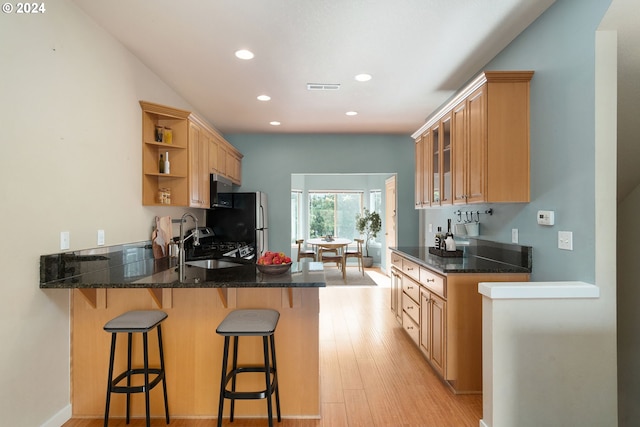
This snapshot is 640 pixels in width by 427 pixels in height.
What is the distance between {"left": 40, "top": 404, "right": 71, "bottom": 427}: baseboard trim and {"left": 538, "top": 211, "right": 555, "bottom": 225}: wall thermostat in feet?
11.1

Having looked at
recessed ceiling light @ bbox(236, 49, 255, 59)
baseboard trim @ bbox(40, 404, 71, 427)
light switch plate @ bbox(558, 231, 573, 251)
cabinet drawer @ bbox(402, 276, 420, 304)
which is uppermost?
recessed ceiling light @ bbox(236, 49, 255, 59)

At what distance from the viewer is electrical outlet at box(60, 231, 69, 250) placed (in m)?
2.14

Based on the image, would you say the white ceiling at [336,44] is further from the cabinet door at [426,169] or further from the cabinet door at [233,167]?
the cabinet door at [233,167]

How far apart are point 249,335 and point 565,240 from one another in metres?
2.02

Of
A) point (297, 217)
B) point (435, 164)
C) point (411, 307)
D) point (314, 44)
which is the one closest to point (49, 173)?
point (314, 44)

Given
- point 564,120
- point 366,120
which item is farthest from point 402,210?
point 564,120

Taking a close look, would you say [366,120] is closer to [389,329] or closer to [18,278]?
[389,329]

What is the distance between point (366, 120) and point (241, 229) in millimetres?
Answer: 2348

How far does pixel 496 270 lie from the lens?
8.36ft

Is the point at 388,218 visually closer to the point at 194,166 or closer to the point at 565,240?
the point at 194,166

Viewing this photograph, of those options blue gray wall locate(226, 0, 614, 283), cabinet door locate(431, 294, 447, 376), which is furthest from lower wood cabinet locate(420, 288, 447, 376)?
blue gray wall locate(226, 0, 614, 283)

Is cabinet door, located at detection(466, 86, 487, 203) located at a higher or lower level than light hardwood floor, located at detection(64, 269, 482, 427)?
higher

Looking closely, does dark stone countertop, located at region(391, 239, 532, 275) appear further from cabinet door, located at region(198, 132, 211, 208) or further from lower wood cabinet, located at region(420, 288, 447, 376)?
cabinet door, located at region(198, 132, 211, 208)

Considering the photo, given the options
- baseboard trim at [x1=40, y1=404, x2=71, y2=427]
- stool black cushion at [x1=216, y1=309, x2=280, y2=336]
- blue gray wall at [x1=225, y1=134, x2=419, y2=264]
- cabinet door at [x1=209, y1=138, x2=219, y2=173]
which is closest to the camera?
stool black cushion at [x1=216, y1=309, x2=280, y2=336]
